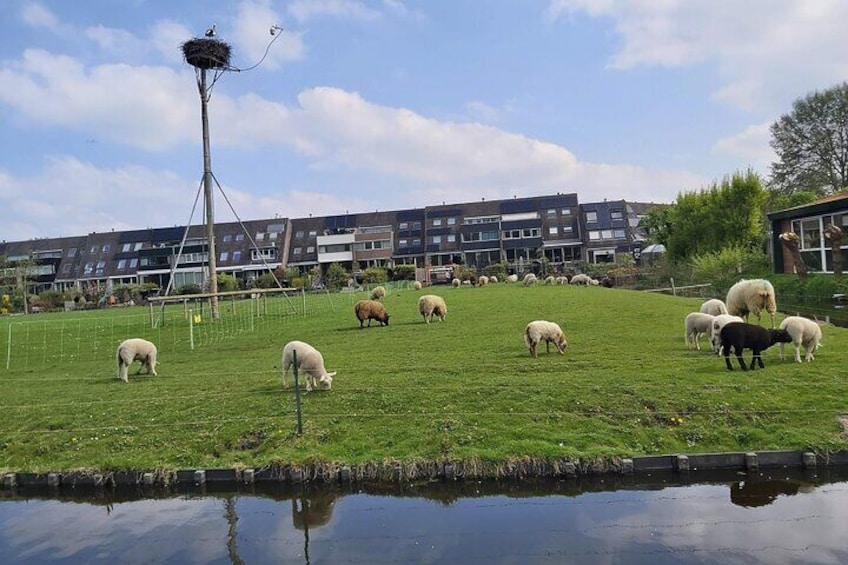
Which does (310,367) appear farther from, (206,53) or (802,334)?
(206,53)

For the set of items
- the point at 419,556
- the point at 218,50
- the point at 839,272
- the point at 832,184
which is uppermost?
the point at 218,50

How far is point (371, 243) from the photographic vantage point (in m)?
88.5

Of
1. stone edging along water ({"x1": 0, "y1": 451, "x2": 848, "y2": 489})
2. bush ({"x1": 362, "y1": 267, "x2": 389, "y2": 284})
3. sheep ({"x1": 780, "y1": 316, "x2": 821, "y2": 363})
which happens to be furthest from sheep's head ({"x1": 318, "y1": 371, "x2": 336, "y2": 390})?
bush ({"x1": 362, "y1": 267, "x2": 389, "y2": 284})

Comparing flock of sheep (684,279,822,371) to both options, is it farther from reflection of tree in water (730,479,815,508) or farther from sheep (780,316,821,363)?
reflection of tree in water (730,479,815,508)

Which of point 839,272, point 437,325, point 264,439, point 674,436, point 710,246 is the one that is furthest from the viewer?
point 710,246

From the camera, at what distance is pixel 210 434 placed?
11.8 meters

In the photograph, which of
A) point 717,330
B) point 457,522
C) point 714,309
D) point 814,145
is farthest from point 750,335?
point 814,145

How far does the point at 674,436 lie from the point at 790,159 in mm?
59479

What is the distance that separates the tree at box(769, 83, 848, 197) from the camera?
186 feet

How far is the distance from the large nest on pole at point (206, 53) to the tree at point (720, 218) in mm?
37157

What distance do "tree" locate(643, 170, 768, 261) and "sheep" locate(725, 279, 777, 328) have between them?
103 feet

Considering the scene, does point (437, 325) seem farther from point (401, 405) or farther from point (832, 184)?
point (832, 184)

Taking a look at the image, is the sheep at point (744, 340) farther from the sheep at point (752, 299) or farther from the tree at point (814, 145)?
the tree at point (814, 145)

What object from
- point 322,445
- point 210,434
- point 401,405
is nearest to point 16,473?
point 210,434
